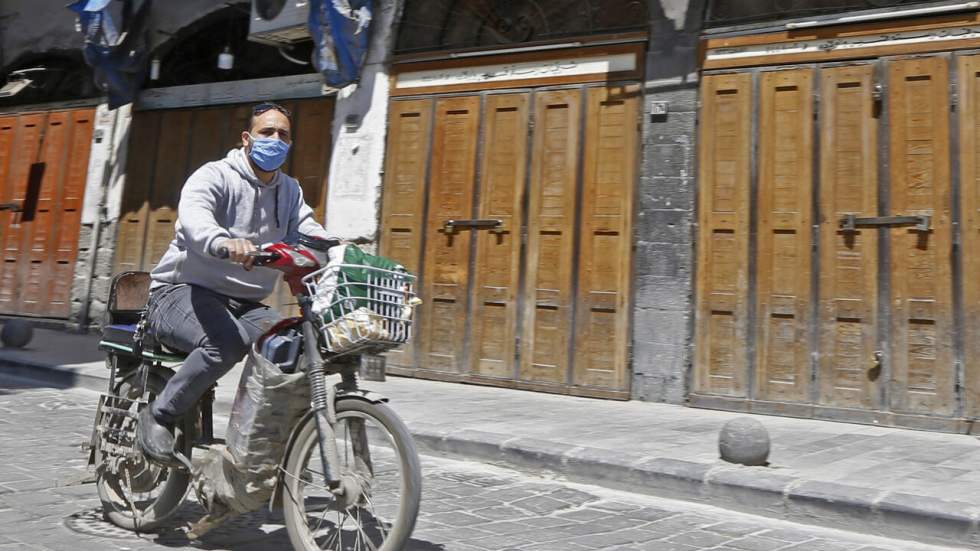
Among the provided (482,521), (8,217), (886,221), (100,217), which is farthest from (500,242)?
(8,217)

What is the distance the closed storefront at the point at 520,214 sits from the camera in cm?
848

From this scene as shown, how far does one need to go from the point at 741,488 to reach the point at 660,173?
13.7 ft

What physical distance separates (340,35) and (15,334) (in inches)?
195

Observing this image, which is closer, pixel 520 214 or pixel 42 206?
pixel 520 214

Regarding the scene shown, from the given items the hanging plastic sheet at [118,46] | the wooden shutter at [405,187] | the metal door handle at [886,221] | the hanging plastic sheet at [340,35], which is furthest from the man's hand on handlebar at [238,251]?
the hanging plastic sheet at [118,46]

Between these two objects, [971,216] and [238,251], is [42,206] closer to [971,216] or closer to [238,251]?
[238,251]

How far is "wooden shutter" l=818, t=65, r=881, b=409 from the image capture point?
720cm

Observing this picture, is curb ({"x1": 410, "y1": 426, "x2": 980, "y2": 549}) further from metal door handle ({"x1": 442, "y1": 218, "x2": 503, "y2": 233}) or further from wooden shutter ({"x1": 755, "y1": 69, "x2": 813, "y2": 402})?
metal door handle ({"x1": 442, "y1": 218, "x2": 503, "y2": 233})

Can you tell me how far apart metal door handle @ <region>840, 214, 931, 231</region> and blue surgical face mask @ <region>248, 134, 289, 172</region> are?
536cm

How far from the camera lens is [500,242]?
→ 9055 mm

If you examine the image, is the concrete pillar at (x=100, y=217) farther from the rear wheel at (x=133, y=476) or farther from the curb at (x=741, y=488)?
the rear wheel at (x=133, y=476)

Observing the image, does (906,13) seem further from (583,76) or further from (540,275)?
(540,275)

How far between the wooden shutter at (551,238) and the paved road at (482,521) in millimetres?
3210

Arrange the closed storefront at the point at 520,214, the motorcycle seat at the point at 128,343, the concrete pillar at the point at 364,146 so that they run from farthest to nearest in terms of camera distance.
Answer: the concrete pillar at the point at 364,146, the closed storefront at the point at 520,214, the motorcycle seat at the point at 128,343
